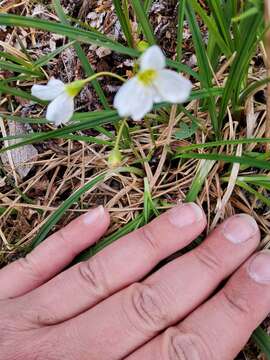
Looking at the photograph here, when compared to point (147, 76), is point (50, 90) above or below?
above

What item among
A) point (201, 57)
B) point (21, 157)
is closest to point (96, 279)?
point (21, 157)

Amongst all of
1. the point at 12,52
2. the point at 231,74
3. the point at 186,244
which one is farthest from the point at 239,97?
the point at 12,52

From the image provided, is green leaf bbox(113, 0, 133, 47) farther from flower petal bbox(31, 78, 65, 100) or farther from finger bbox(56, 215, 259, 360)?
finger bbox(56, 215, 259, 360)

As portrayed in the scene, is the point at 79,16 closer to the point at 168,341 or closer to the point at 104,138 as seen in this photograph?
the point at 104,138

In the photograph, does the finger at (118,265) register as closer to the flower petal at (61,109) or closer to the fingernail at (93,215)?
the fingernail at (93,215)

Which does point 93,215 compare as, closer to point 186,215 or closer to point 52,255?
point 52,255
